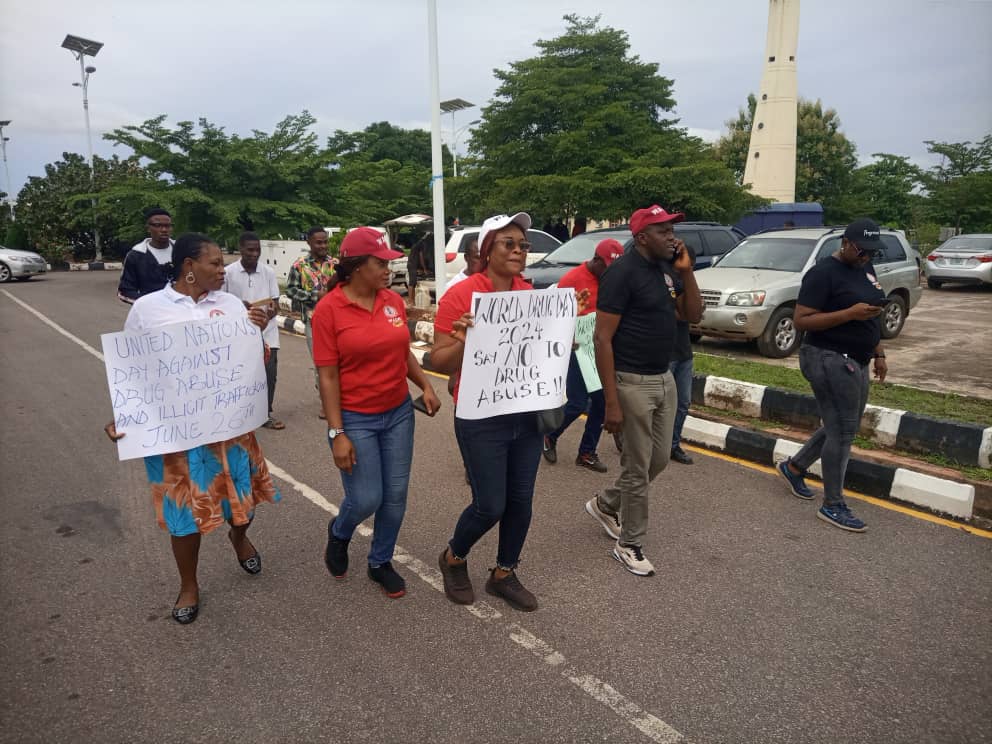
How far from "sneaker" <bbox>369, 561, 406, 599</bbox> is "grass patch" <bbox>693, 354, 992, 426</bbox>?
4.60 m

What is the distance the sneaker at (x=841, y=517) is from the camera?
450cm

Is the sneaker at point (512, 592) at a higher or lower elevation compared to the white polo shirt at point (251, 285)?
lower

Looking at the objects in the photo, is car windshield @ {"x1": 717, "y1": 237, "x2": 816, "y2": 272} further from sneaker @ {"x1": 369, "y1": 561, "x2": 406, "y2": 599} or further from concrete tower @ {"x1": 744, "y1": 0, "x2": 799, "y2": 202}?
concrete tower @ {"x1": 744, "y1": 0, "x2": 799, "y2": 202}

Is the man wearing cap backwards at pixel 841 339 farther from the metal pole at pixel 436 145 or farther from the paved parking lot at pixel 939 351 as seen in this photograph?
the metal pole at pixel 436 145

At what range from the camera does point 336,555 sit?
3.81 m

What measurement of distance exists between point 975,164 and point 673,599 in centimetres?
3688

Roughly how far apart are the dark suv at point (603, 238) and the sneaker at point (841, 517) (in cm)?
627

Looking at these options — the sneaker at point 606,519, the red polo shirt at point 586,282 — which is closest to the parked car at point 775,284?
the red polo shirt at point 586,282

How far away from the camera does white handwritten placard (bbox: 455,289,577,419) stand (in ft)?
10.5

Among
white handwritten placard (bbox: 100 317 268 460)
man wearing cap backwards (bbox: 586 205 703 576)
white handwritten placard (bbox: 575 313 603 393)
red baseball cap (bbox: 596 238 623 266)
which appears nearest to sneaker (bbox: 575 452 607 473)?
white handwritten placard (bbox: 575 313 603 393)

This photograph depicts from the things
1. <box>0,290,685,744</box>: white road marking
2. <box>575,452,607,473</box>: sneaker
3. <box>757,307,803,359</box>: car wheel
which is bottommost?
<box>0,290,685,744</box>: white road marking

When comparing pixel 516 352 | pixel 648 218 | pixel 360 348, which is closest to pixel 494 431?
pixel 516 352

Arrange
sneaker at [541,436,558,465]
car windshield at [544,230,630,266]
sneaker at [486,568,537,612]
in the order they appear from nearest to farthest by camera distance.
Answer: sneaker at [486,568,537,612], sneaker at [541,436,558,465], car windshield at [544,230,630,266]

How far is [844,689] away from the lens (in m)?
2.95
